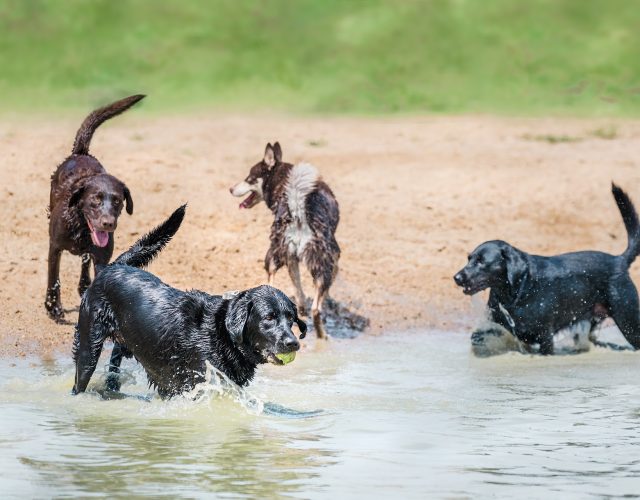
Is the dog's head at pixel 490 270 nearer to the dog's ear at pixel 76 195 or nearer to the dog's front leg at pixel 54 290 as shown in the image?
the dog's ear at pixel 76 195

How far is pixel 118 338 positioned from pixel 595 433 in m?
2.64

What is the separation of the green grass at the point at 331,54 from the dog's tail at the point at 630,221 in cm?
698

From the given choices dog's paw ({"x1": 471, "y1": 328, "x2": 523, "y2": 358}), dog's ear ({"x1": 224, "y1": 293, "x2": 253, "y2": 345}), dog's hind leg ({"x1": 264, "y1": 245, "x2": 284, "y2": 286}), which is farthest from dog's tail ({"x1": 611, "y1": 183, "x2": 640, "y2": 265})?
dog's ear ({"x1": 224, "y1": 293, "x2": 253, "y2": 345})

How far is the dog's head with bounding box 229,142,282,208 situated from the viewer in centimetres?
1166

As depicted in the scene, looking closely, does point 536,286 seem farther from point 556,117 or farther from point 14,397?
point 556,117

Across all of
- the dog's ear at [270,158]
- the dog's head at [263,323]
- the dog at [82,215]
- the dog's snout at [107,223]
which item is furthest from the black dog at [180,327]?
the dog's ear at [270,158]

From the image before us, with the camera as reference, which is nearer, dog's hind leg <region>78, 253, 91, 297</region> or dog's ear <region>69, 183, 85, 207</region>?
dog's ear <region>69, 183, 85, 207</region>

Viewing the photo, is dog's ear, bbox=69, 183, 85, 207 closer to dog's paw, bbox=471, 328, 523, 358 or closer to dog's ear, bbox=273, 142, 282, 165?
dog's ear, bbox=273, 142, 282, 165

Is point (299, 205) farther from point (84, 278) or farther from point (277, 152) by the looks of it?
point (84, 278)

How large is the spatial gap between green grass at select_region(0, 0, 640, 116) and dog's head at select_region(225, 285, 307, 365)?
9.97m

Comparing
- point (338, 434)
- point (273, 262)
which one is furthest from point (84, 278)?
point (338, 434)

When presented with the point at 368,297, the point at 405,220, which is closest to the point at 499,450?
the point at 368,297

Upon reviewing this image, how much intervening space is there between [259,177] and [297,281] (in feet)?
4.96

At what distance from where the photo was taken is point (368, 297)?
37.3ft
